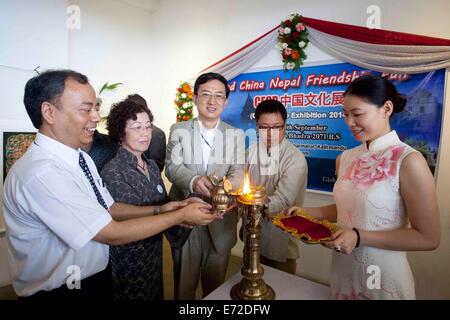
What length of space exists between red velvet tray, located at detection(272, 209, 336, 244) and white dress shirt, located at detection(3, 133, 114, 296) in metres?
0.73

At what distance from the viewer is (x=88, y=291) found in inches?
47.6

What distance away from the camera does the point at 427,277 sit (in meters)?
2.47

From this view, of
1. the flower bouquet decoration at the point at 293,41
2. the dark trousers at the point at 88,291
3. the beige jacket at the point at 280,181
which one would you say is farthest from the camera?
the flower bouquet decoration at the point at 293,41

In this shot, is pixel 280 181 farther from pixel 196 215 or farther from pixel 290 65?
pixel 290 65

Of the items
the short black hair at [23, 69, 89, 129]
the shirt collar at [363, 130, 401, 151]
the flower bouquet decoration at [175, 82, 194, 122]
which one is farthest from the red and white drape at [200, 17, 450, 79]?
the short black hair at [23, 69, 89, 129]

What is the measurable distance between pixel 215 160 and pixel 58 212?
1.08 m

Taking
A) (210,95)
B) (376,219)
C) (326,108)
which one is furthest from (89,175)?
(326,108)

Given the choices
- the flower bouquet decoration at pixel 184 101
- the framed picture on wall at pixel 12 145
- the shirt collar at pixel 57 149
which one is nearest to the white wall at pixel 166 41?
the framed picture on wall at pixel 12 145

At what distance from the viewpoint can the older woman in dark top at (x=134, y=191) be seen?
1470 mm

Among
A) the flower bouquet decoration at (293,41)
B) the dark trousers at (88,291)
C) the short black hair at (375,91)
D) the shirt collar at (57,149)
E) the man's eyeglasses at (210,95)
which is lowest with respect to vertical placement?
the dark trousers at (88,291)

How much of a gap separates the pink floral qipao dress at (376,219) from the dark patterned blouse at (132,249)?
1006 mm

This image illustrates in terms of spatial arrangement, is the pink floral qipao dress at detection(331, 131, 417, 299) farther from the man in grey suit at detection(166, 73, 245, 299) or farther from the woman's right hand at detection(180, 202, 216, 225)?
the man in grey suit at detection(166, 73, 245, 299)

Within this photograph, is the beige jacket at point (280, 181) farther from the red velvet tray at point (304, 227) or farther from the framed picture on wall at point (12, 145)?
the framed picture on wall at point (12, 145)

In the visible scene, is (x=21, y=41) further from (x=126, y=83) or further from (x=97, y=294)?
(x=97, y=294)
